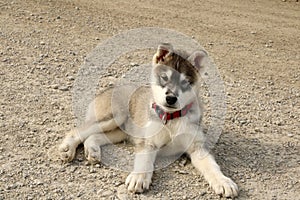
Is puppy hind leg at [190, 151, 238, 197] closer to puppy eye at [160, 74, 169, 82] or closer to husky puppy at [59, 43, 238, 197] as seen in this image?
husky puppy at [59, 43, 238, 197]

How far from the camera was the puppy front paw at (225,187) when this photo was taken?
4.36 m

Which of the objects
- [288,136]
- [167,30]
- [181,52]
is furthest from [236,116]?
[167,30]

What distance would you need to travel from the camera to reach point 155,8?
939cm

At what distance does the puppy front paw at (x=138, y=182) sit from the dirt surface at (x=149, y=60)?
2.3 inches

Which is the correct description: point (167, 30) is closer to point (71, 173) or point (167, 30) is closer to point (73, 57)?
point (73, 57)

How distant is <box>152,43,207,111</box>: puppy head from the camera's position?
14.9ft

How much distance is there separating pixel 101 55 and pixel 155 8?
2.45 m

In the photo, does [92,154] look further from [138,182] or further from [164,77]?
[164,77]

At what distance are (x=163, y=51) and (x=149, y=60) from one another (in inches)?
92.8

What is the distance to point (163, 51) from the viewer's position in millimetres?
4789

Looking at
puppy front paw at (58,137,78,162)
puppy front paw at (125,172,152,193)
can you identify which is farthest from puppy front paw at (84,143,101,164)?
puppy front paw at (125,172,152,193)

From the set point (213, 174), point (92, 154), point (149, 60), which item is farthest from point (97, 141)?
point (149, 60)

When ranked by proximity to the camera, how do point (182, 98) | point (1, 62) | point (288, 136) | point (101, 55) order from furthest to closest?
1. point (101, 55)
2. point (1, 62)
3. point (288, 136)
4. point (182, 98)

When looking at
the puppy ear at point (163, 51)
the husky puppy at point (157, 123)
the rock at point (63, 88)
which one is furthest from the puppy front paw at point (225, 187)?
the rock at point (63, 88)
